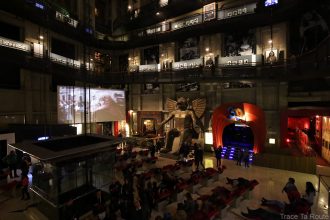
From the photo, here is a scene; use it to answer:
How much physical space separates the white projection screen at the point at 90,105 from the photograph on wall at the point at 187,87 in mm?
6603

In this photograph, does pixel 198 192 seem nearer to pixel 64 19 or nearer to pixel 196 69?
pixel 196 69

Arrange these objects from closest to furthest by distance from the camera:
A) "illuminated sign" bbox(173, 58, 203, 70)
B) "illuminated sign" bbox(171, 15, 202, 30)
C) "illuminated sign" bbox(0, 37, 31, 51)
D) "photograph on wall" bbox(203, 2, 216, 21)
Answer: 1. "illuminated sign" bbox(0, 37, 31, 51)
2. "photograph on wall" bbox(203, 2, 216, 21)
3. "illuminated sign" bbox(171, 15, 202, 30)
4. "illuminated sign" bbox(173, 58, 203, 70)

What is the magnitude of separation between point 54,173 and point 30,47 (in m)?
16.1

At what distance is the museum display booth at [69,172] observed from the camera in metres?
8.81

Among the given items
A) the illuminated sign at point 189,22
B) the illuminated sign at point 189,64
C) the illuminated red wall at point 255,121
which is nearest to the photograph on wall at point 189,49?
the illuminated sign at point 189,64

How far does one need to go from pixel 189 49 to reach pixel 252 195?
17.4m

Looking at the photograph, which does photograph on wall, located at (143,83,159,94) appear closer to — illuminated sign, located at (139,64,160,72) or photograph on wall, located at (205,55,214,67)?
illuminated sign, located at (139,64,160,72)

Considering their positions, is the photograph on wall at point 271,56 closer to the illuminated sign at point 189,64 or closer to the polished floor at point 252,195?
the illuminated sign at point 189,64

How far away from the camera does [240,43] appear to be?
70.4 ft

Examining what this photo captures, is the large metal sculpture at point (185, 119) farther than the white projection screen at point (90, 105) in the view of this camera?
Yes

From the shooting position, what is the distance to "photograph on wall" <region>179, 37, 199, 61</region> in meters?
24.1

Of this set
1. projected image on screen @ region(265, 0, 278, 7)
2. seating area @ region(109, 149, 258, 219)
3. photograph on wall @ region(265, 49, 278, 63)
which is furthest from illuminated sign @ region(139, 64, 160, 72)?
seating area @ region(109, 149, 258, 219)

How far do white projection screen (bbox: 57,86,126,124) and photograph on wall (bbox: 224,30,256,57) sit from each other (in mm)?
12790

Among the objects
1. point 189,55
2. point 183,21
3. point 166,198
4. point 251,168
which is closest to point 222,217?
point 166,198
